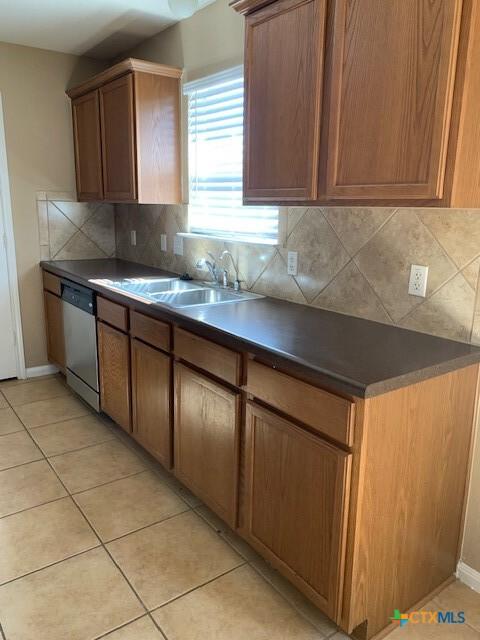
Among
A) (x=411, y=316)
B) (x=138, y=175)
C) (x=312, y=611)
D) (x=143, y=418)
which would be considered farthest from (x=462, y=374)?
(x=138, y=175)

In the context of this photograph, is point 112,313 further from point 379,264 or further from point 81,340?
point 379,264

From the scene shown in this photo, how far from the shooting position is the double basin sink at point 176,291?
2650mm

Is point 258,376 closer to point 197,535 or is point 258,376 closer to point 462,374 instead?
point 462,374

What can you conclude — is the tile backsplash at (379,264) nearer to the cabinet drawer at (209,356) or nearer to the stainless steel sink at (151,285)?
the stainless steel sink at (151,285)

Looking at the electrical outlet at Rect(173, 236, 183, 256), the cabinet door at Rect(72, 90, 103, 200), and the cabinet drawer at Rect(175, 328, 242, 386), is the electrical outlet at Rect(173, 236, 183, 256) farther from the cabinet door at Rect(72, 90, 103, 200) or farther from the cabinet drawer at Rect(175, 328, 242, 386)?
the cabinet drawer at Rect(175, 328, 242, 386)

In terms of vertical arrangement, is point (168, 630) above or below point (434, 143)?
below

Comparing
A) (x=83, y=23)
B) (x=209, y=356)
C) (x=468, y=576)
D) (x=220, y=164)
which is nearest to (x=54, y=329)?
(x=220, y=164)

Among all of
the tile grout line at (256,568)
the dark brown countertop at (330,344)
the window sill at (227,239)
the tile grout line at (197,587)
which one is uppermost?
Result: the window sill at (227,239)

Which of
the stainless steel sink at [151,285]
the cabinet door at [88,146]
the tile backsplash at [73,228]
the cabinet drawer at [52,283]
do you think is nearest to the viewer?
the stainless steel sink at [151,285]

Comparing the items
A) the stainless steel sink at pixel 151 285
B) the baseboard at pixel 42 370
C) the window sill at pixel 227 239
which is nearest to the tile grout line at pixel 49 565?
the stainless steel sink at pixel 151 285

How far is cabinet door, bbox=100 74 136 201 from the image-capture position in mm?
3027

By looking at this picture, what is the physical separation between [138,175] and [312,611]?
2486mm

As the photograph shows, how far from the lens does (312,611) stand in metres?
1.76

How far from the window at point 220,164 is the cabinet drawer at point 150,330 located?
75cm
